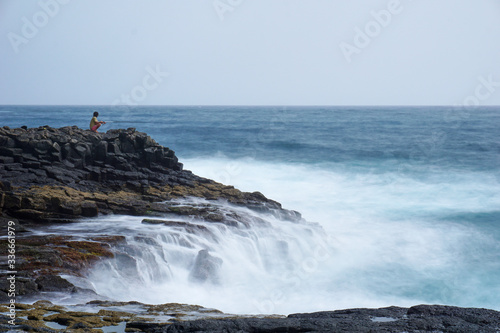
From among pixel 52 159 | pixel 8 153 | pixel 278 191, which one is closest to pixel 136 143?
pixel 52 159

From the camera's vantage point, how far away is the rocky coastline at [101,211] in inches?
286

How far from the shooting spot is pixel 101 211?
15078 mm

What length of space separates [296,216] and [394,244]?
3731mm

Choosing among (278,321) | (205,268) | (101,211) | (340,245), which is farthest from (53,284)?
(340,245)

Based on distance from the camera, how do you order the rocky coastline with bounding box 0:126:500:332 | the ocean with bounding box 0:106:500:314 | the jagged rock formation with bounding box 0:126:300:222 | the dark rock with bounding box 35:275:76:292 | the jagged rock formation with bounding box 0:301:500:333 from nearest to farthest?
the jagged rock formation with bounding box 0:301:500:333
the rocky coastline with bounding box 0:126:500:332
the dark rock with bounding box 35:275:76:292
the ocean with bounding box 0:106:500:314
the jagged rock formation with bounding box 0:126:300:222

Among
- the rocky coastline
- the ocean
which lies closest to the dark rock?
the rocky coastline

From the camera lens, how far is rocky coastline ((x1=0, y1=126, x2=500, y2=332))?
725cm

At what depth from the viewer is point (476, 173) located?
105 feet

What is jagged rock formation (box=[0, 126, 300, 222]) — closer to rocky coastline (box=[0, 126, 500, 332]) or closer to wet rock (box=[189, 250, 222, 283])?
rocky coastline (box=[0, 126, 500, 332])

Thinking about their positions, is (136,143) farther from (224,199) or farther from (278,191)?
(278,191)

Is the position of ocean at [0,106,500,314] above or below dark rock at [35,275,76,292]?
below

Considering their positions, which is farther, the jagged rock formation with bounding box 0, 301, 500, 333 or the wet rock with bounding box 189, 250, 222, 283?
the wet rock with bounding box 189, 250, 222, 283

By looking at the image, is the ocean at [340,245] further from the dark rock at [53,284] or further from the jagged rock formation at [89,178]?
the jagged rock formation at [89,178]

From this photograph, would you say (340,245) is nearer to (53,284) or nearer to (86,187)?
(86,187)
